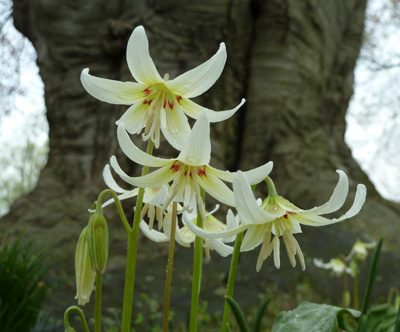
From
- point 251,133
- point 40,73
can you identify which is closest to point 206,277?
point 251,133

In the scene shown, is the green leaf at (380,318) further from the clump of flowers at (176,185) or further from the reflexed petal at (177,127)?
the reflexed petal at (177,127)

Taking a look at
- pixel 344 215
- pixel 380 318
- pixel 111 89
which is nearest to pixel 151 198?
pixel 111 89

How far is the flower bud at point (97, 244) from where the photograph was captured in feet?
2.60

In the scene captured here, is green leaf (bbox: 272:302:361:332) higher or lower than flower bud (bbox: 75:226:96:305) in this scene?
lower

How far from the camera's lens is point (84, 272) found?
869 mm

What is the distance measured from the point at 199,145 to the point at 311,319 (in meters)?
0.47

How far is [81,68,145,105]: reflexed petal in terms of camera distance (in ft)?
2.61

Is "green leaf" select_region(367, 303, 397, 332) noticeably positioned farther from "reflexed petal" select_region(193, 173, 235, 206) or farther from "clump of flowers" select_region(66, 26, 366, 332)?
"reflexed petal" select_region(193, 173, 235, 206)

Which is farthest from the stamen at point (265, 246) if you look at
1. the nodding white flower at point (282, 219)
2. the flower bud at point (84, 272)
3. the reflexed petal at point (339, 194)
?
the flower bud at point (84, 272)

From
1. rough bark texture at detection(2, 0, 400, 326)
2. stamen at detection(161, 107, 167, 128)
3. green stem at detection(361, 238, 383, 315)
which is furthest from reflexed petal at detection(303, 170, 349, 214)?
rough bark texture at detection(2, 0, 400, 326)

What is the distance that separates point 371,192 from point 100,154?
2.23 metres

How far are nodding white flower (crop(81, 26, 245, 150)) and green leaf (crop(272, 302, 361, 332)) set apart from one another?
443 mm

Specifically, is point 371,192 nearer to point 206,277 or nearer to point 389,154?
point 206,277

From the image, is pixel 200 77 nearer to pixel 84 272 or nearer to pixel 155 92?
pixel 155 92
